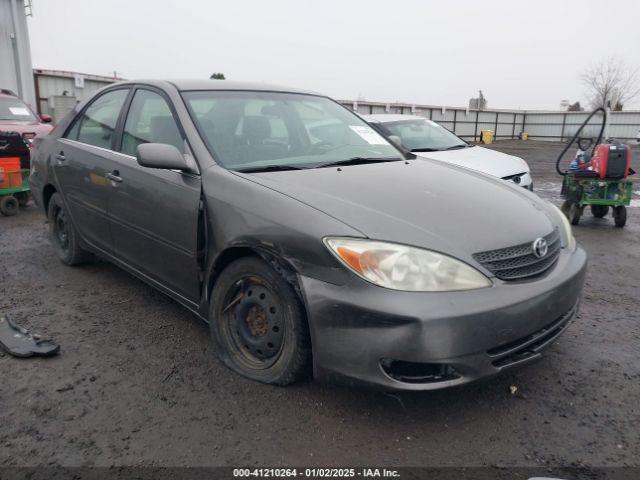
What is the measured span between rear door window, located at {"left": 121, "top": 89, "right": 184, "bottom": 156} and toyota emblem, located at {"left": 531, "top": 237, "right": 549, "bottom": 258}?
6.45ft

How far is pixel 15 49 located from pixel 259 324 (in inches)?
677

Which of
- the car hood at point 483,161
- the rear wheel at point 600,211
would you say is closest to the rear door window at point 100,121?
the car hood at point 483,161

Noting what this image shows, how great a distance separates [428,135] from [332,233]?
592cm

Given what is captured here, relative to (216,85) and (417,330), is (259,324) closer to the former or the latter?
(417,330)

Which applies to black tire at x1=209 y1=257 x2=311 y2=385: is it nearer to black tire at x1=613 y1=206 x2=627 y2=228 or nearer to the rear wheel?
black tire at x1=613 y1=206 x2=627 y2=228

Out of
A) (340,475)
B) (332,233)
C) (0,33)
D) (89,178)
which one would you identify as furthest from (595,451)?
(0,33)

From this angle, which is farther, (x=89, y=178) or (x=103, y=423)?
(x=89, y=178)

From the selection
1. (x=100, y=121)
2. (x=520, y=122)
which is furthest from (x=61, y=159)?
(x=520, y=122)

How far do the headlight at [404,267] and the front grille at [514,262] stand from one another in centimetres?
9

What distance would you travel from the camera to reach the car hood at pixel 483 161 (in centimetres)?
635

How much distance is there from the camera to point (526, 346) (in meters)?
2.31

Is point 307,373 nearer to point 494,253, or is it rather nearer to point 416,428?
point 416,428

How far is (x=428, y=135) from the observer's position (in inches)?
303

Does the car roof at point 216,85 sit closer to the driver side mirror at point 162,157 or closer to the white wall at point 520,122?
the driver side mirror at point 162,157
